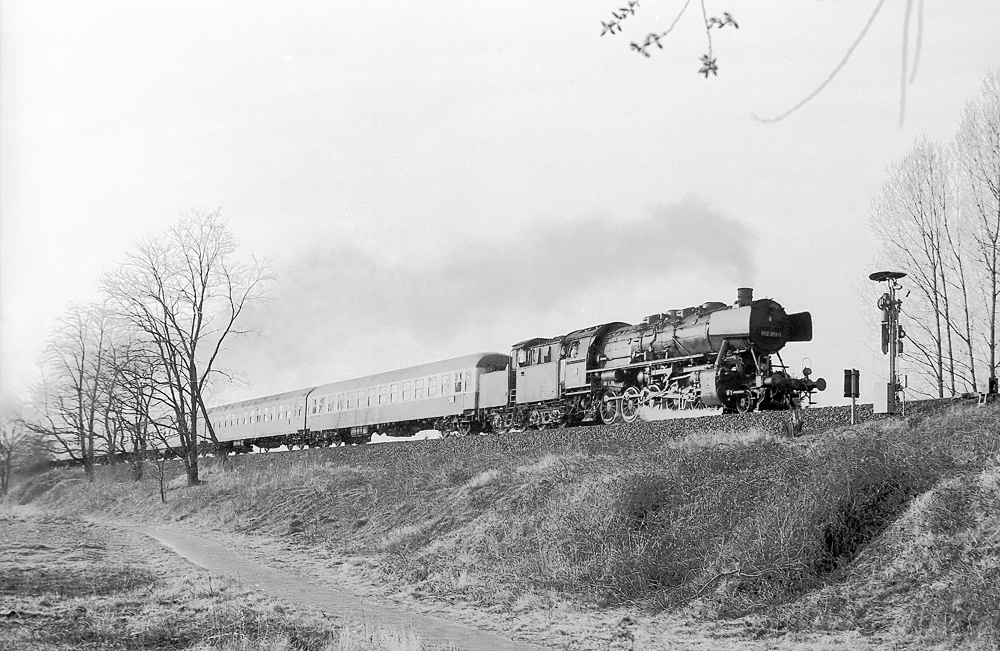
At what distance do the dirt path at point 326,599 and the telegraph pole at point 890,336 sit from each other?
8.51 meters

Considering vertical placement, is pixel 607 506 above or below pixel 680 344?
below

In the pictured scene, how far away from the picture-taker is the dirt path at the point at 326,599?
10695 millimetres

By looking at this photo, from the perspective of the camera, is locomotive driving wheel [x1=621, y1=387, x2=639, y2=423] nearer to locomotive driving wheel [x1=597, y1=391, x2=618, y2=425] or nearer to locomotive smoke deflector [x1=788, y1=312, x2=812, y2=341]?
locomotive driving wheel [x1=597, y1=391, x2=618, y2=425]

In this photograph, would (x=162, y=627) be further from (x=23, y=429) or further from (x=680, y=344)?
(x=23, y=429)

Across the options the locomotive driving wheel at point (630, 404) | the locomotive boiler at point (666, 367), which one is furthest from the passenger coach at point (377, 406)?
the locomotive driving wheel at point (630, 404)

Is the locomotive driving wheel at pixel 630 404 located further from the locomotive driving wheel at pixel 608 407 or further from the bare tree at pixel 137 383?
the bare tree at pixel 137 383

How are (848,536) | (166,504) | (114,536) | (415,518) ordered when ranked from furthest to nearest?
(166,504), (114,536), (415,518), (848,536)

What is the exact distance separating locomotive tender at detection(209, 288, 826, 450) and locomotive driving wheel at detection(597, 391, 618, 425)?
0.10 feet

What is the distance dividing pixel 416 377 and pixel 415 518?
14.0m

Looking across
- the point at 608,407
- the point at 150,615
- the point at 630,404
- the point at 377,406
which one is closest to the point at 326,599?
the point at 150,615

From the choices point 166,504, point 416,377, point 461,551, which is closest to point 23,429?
point 166,504

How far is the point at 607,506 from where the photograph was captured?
45.1ft

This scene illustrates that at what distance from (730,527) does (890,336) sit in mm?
6384

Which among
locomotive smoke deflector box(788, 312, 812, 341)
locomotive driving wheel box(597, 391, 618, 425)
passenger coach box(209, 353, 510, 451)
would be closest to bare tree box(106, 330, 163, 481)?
passenger coach box(209, 353, 510, 451)
